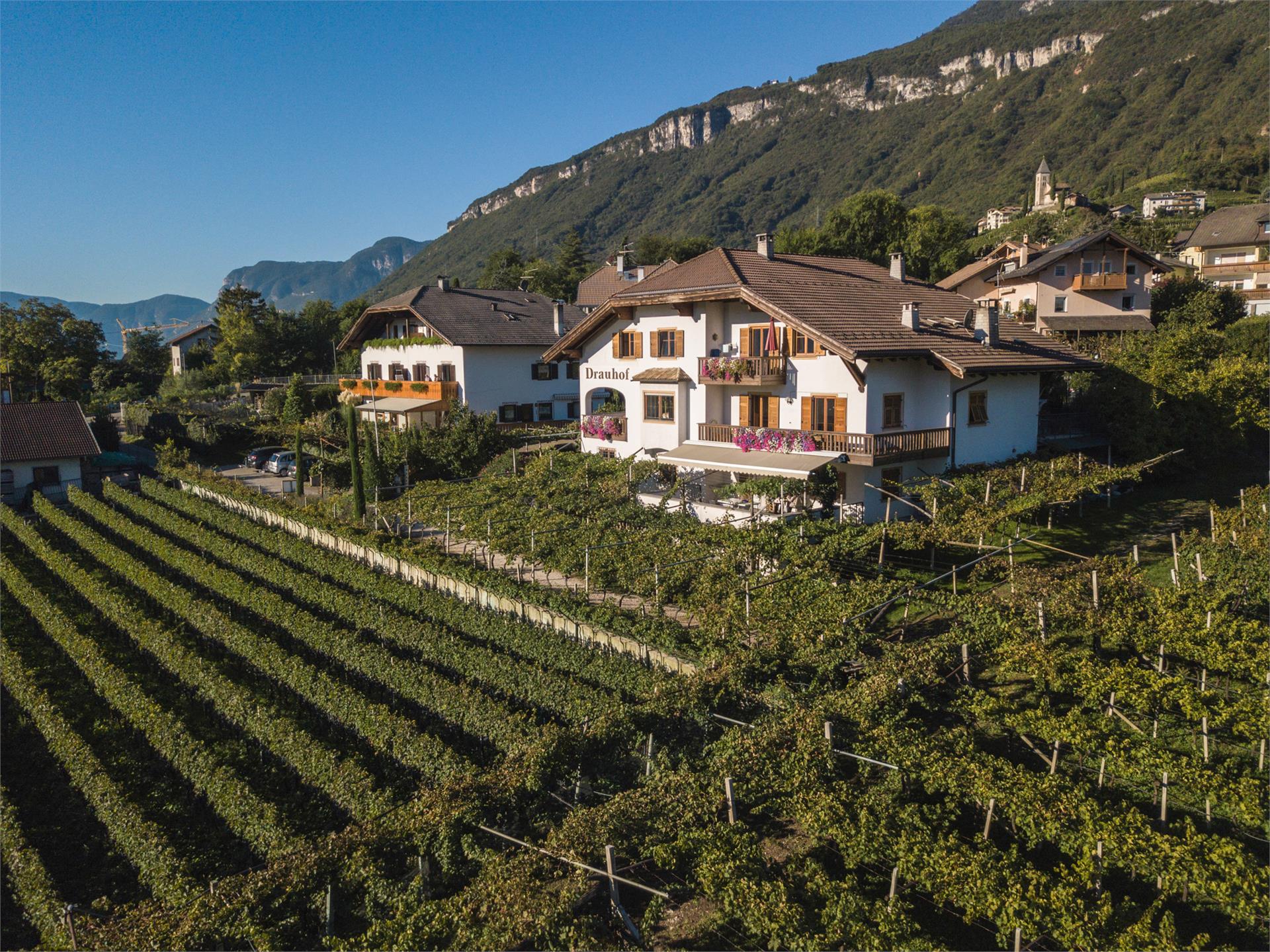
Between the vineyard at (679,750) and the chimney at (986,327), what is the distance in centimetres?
689

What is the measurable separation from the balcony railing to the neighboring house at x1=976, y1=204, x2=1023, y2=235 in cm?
9829

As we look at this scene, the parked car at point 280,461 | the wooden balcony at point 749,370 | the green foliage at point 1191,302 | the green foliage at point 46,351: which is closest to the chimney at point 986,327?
the wooden balcony at point 749,370

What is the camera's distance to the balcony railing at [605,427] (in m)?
33.9

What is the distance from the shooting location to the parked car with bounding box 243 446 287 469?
4822 cm

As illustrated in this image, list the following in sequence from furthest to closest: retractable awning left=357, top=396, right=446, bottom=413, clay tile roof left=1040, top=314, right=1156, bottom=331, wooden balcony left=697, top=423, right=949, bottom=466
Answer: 1. retractable awning left=357, top=396, right=446, bottom=413
2. clay tile roof left=1040, top=314, right=1156, bottom=331
3. wooden balcony left=697, top=423, right=949, bottom=466

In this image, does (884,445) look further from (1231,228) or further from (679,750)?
(1231,228)

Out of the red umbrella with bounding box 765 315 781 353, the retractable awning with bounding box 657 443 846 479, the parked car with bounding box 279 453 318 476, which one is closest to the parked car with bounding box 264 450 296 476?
the parked car with bounding box 279 453 318 476

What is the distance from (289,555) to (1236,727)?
25.7m

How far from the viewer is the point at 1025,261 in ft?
180

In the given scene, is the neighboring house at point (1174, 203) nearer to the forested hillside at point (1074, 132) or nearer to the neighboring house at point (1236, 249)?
the forested hillside at point (1074, 132)

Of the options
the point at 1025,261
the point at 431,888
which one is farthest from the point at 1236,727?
the point at 1025,261

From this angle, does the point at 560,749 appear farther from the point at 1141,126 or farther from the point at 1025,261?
the point at 1141,126

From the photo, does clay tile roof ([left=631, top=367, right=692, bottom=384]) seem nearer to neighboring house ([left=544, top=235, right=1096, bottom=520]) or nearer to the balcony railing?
neighboring house ([left=544, top=235, right=1096, bottom=520])

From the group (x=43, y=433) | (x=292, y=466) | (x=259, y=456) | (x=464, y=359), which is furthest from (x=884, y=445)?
(x=43, y=433)
